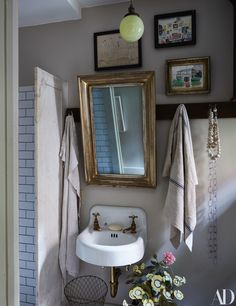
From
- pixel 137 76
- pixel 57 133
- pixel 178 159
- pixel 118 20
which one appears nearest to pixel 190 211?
pixel 178 159

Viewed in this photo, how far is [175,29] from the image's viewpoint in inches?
67.1

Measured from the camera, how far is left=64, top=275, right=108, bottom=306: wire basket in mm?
1861

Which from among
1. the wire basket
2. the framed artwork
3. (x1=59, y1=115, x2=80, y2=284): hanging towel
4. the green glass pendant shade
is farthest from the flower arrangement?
the green glass pendant shade

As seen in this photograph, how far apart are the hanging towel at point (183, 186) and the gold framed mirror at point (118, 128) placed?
17cm

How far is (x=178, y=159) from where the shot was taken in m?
1.60

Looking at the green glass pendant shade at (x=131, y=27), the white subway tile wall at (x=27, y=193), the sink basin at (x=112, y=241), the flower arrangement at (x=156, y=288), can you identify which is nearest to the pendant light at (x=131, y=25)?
the green glass pendant shade at (x=131, y=27)

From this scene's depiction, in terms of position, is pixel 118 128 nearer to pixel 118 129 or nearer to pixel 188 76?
pixel 118 129

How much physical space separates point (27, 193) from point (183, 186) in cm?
116

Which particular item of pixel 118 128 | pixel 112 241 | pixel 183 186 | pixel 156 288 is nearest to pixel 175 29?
pixel 118 128

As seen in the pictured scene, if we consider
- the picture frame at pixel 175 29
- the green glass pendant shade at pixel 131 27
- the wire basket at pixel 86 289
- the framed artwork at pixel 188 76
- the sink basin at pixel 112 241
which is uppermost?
the picture frame at pixel 175 29

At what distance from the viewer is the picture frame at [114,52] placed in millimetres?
1777

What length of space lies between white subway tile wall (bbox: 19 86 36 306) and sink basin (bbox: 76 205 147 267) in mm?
461

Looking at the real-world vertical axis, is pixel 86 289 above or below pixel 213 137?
below

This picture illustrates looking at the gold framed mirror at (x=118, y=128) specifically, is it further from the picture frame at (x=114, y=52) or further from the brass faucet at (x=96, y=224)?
the brass faucet at (x=96, y=224)
